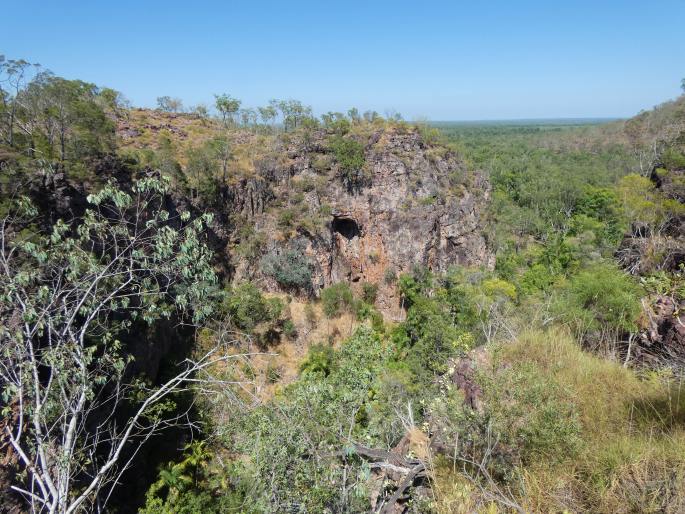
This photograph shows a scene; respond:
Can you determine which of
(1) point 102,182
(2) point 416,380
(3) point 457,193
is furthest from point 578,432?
(3) point 457,193

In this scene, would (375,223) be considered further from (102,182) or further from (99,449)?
(99,449)

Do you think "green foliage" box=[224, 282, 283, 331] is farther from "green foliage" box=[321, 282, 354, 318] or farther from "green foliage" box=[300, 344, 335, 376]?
"green foliage" box=[321, 282, 354, 318]

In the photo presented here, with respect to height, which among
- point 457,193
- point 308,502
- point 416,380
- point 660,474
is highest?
point 457,193

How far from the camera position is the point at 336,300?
19344 mm

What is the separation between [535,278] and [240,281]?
18.4 metres

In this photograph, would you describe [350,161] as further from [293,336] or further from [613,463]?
[613,463]

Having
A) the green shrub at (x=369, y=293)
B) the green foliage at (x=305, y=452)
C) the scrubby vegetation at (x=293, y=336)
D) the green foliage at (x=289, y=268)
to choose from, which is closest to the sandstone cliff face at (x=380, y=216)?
the scrubby vegetation at (x=293, y=336)

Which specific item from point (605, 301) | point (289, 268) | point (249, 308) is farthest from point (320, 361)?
point (605, 301)

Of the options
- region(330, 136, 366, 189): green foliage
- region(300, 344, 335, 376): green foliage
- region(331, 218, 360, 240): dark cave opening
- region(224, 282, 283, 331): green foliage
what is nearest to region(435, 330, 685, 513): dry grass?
region(300, 344, 335, 376): green foliage

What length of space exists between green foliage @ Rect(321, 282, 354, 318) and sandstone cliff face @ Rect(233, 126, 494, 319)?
115cm

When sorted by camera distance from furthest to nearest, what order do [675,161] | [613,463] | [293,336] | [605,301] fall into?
[675,161], [293,336], [605,301], [613,463]

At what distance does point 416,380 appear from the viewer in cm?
1178

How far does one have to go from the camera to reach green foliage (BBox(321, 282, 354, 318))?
19.0m

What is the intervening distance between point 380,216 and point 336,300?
20.5ft
